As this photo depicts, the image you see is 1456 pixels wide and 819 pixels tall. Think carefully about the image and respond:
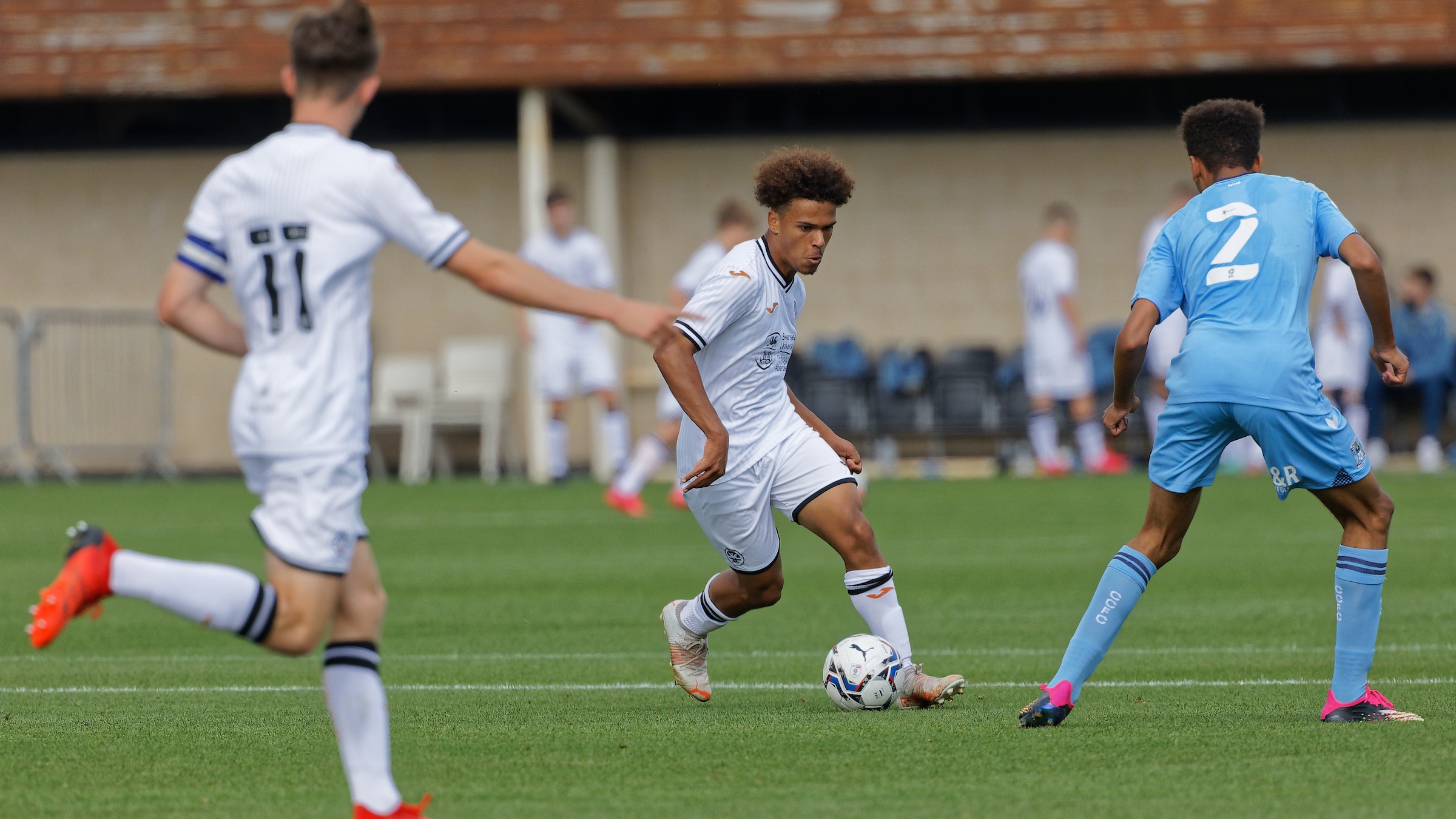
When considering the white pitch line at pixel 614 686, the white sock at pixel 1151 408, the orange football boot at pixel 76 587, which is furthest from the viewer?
the white sock at pixel 1151 408

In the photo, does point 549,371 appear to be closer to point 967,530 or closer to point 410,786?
point 967,530

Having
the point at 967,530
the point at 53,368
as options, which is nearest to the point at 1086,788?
the point at 967,530

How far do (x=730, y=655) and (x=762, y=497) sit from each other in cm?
188

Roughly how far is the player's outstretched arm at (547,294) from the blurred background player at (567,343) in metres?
12.9

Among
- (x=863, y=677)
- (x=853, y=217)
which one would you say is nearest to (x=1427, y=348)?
(x=853, y=217)

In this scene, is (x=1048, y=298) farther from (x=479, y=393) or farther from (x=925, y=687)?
(x=925, y=687)

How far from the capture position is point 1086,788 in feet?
15.1

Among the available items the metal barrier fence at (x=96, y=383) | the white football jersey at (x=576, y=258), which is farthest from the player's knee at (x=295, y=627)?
the metal barrier fence at (x=96, y=383)

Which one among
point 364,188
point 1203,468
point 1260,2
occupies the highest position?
point 1260,2

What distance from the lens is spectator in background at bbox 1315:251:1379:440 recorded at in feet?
59.9

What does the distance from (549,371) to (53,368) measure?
7.16 meters

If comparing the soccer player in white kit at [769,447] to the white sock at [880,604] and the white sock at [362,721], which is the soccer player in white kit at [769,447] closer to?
the white sock at [880,604]

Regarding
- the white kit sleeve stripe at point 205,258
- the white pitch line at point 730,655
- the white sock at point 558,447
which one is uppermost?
the white kit sleeve stripe at point 205,258

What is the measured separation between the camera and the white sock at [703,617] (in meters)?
6.54
